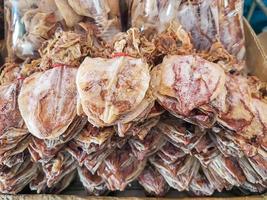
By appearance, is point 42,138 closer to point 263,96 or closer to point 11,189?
A: point 11,189

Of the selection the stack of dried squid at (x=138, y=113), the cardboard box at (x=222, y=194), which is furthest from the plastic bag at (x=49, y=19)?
the cardboard box at (x=222, y=194)

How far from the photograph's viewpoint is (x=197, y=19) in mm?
1131

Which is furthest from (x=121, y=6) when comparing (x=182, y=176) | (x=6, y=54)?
(x=182, y=176)

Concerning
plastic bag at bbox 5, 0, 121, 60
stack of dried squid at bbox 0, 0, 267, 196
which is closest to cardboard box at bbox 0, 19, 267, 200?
stack of dried squid at bbox 0, 0, 267, 196

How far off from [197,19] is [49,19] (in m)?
0.36

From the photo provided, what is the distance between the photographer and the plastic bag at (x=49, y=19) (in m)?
1.10

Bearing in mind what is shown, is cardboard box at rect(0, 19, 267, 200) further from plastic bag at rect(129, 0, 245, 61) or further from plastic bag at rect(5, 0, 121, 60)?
plastic bag at rect(5, 0, 121, 60)

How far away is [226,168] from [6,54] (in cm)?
66

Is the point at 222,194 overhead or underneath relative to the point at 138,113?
underneath

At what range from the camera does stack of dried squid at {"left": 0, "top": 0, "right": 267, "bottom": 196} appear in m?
0.90

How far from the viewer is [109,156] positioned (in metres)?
1.03

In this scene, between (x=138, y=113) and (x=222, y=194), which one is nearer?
(x=138, y=113)

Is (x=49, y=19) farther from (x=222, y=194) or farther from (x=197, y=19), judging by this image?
(x=222, y=194)

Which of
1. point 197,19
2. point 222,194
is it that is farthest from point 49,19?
point 222,194
